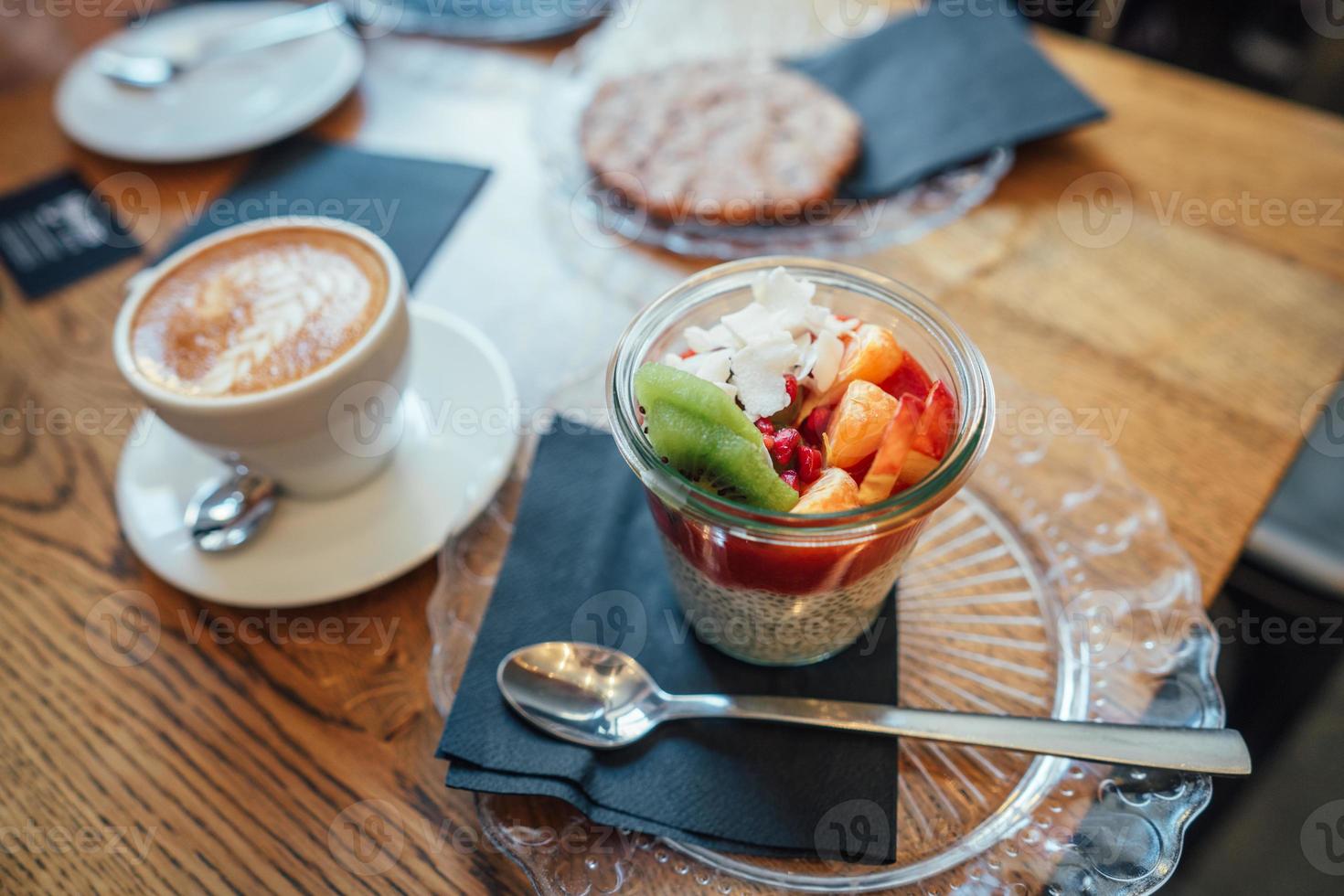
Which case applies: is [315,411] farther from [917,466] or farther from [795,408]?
[917,466]

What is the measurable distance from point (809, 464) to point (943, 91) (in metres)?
0.94

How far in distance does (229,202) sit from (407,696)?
94cm

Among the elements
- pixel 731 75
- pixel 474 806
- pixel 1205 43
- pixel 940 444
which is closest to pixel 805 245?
pixel 731 75

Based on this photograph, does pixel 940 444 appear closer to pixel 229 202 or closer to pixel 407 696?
pixel 407 696

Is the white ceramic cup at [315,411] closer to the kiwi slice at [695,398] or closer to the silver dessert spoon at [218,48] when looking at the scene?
the kiwi slice at [695,398]

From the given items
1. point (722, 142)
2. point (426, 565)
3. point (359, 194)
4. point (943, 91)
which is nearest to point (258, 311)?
point (426, 565)

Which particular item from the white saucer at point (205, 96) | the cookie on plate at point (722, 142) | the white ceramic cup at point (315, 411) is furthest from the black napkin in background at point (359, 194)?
the white ceramic cup at point (315, 411)

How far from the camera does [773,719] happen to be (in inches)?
29.7

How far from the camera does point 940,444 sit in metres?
0.70

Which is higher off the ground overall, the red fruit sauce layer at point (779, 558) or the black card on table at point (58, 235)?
the red fruit sauce layer at point (779, 558)

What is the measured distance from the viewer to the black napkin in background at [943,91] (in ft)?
4.33

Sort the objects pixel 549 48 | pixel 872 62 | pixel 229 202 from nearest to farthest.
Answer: pixel 229 202, pixel 872 62, pixel 549 48

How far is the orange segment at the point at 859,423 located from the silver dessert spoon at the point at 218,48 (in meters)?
1.39

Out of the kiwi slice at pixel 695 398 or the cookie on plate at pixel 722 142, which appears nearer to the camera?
the kiwi slice at pixel 695 398
